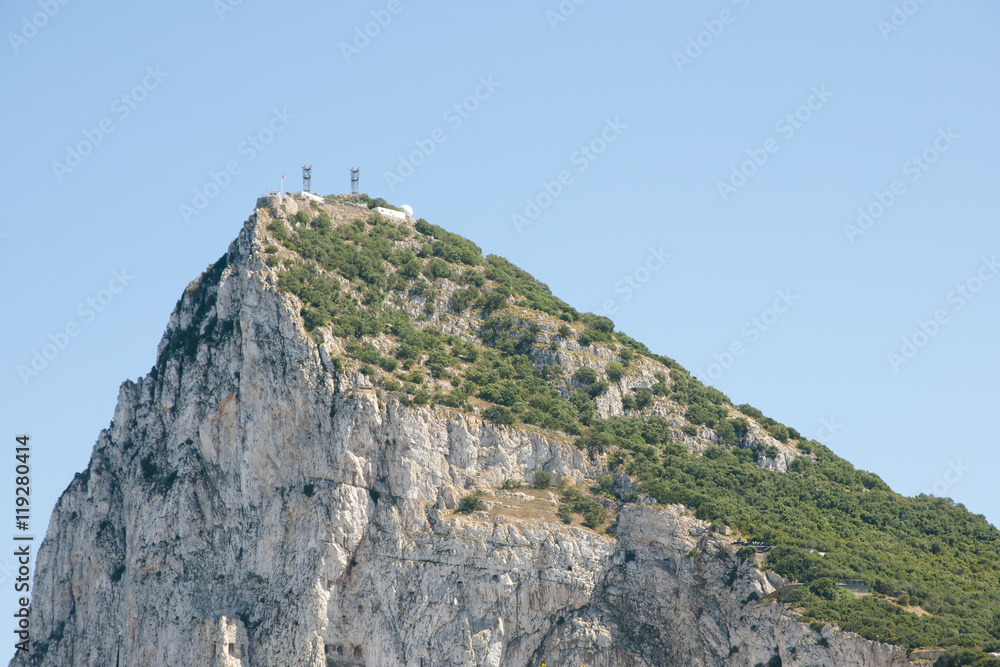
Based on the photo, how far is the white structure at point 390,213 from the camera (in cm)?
13850

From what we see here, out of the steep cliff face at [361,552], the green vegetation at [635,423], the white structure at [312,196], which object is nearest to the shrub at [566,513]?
the green vegetation at [635,423]

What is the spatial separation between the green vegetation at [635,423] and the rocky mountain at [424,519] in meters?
0.26

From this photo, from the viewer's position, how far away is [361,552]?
10381 centimetres

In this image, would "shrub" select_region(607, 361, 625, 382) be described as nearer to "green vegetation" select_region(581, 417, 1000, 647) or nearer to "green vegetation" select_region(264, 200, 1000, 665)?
"green vegetation" select_region(264, 200, 1000, 665)

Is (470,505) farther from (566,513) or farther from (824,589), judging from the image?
(824,589)

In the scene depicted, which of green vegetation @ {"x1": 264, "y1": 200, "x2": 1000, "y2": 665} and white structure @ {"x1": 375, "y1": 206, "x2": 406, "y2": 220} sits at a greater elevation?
white structure @ {"x1": 375, "y1": 206, "x2": 406, "y2": 220}

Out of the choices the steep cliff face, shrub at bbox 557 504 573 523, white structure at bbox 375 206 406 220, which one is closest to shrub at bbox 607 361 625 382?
the steep cliff face

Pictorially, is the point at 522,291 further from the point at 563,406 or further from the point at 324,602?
the point at 324,602

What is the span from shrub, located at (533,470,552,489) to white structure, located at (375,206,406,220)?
34859 mm

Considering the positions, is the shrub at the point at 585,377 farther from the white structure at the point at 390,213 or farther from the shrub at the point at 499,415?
the white structure at the point at 390,213

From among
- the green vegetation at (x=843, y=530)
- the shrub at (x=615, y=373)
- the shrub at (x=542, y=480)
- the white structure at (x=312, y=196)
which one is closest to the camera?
the green vegetation at (x=843, y=530)

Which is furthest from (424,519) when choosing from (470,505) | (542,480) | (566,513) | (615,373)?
(615,373)

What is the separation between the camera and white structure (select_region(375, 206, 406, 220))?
138 metres

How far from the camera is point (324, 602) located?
101688 millimetres
